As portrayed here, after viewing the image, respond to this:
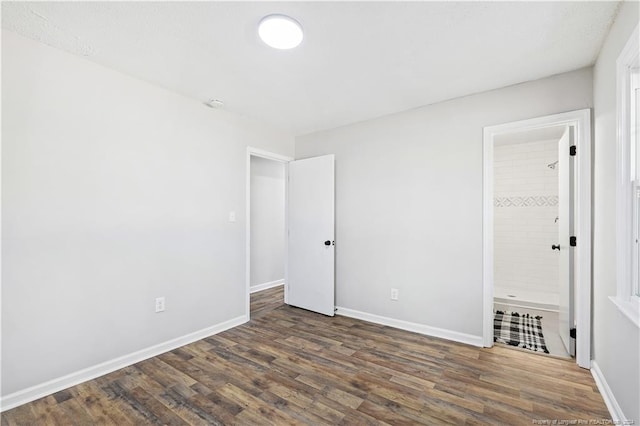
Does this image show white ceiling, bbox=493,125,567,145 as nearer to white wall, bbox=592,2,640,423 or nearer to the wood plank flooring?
white wall, bbox=592,2,640,423

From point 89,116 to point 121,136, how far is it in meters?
0.25

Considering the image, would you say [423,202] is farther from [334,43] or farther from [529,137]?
[529,137]

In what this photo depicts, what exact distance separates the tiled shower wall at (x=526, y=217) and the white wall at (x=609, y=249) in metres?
2.46

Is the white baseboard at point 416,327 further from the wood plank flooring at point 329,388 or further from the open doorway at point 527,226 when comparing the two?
the open doorway at point 527,226

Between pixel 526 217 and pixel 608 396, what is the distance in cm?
317

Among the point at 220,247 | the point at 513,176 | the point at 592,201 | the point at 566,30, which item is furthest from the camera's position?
the point at 513,176

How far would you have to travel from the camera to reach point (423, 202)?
10.3 ft

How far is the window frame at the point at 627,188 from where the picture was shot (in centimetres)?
159

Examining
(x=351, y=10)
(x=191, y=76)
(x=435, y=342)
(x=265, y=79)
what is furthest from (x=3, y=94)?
(x=435, y=342)

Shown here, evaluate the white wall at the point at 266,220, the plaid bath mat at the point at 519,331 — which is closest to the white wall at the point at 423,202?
the plaid bath mat at the point at 519,331

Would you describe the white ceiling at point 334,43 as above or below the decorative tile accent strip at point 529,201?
above

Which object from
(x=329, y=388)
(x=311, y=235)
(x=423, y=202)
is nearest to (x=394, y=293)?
(x=423, y=202)

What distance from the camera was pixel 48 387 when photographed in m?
2.04

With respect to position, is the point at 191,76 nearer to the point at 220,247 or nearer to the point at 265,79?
the point at 265,79
